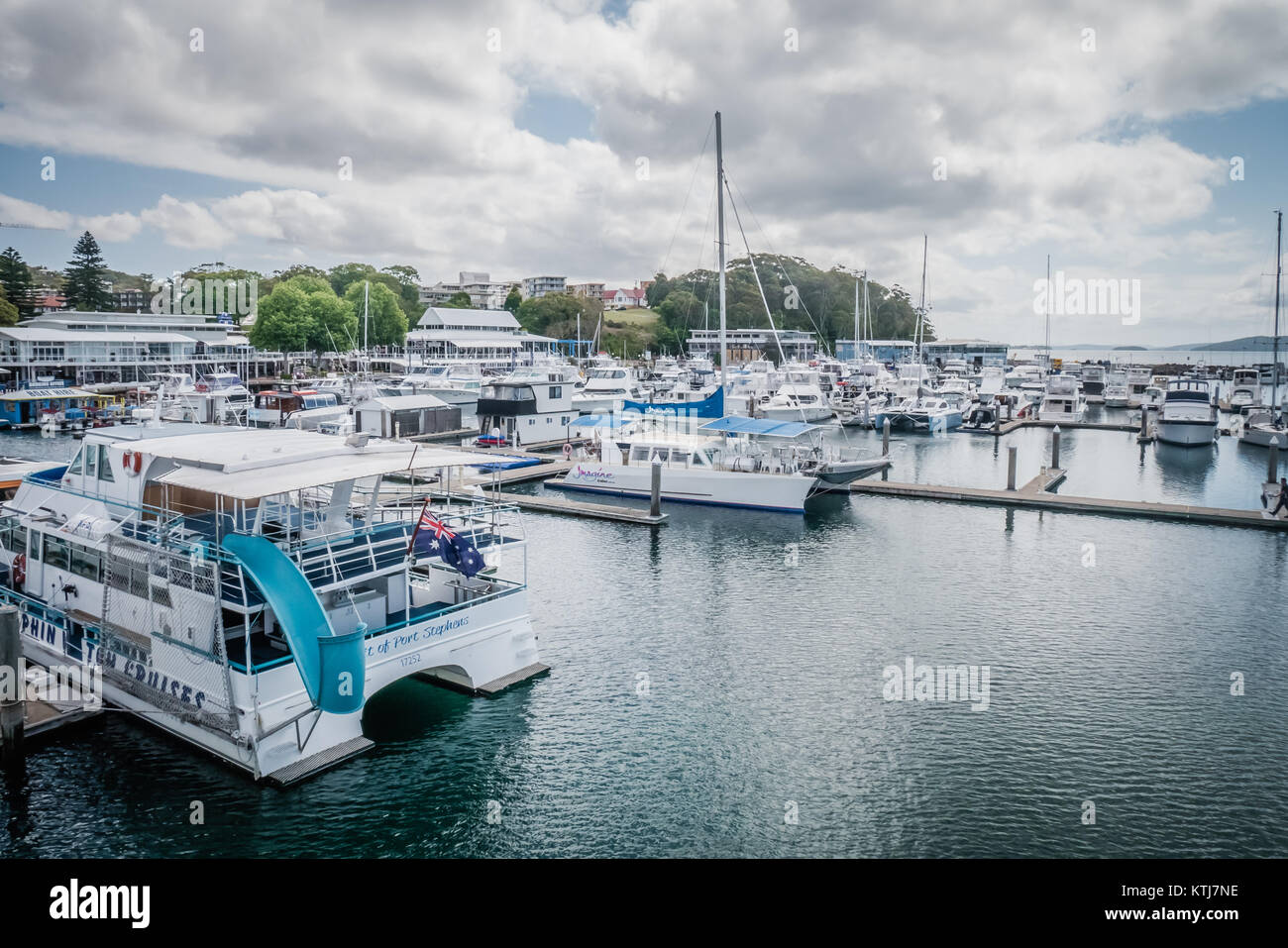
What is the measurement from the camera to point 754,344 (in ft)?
469

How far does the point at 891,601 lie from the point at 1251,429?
47.1 meters

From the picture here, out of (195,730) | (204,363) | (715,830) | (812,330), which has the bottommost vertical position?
(715,830)

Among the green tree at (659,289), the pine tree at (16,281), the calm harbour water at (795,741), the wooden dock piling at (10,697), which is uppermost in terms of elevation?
the green tree at (659,289)

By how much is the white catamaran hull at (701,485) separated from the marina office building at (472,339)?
51974mm

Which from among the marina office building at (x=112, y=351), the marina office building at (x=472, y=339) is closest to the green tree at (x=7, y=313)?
the marina office building at (x=112, y=351)

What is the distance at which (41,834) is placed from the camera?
42.2 feet

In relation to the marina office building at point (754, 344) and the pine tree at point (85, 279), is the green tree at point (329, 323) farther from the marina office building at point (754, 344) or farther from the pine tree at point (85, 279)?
the marina office building at point (754, 344)

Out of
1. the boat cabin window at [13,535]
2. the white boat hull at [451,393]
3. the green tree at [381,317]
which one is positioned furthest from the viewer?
the green tree at [381,317]

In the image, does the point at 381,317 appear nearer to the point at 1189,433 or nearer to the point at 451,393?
the point at 451,393

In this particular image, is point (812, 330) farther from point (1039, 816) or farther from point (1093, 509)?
point (1039, 816)

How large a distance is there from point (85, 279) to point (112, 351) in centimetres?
3848

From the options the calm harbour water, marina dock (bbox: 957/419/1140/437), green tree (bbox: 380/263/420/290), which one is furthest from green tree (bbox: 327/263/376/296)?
the calm harbour water

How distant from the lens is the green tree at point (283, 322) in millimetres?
92375

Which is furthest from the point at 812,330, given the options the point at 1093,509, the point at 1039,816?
the point at 1039,816
